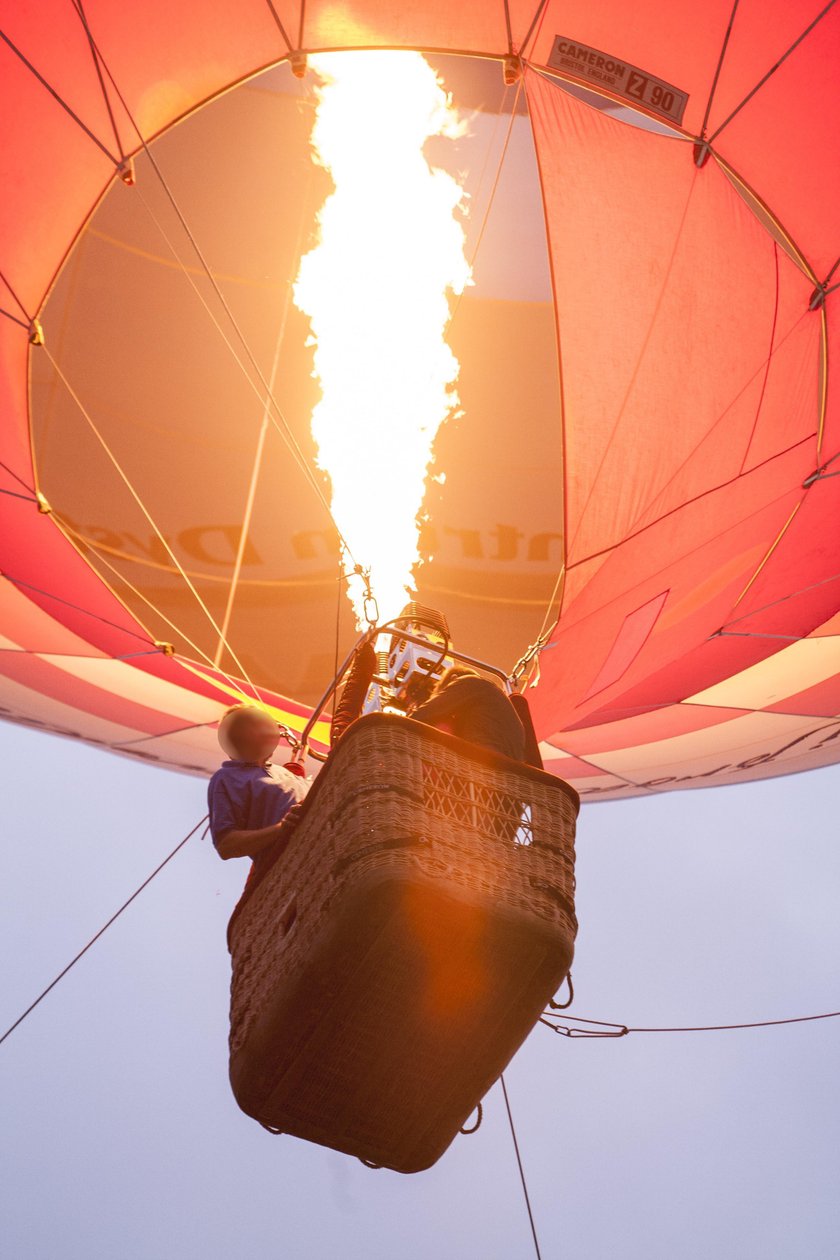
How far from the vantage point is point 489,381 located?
646 cm

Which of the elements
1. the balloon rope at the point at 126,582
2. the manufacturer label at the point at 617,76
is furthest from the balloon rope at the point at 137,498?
the manufacturer label at the point at 617,76

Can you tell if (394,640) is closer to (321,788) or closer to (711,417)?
(321,788)

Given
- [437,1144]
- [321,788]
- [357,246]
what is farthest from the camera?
[357,246]

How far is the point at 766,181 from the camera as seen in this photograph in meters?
3.84

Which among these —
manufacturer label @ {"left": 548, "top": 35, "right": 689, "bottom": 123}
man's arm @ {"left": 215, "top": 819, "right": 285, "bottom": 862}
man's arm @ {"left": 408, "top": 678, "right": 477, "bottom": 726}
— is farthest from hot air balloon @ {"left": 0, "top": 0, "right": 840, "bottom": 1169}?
man's arm @ {"left": 215, "top": 819, "right": 285, "bottom": 862}

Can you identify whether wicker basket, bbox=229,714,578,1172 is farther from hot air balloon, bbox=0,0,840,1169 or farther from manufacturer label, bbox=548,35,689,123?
manufacturer label, bbox=548,35,689,123

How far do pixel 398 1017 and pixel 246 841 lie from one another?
470mm

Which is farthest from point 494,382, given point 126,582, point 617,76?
point 617,76

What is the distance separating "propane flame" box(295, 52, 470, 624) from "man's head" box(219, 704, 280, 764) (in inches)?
112

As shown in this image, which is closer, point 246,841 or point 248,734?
point 246,841

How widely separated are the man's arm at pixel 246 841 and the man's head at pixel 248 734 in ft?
0.52

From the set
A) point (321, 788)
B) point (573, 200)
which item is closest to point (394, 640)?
point (321, 788)

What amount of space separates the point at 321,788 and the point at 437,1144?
31.2 inches

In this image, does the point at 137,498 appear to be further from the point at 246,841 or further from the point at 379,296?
the point at 246,841
